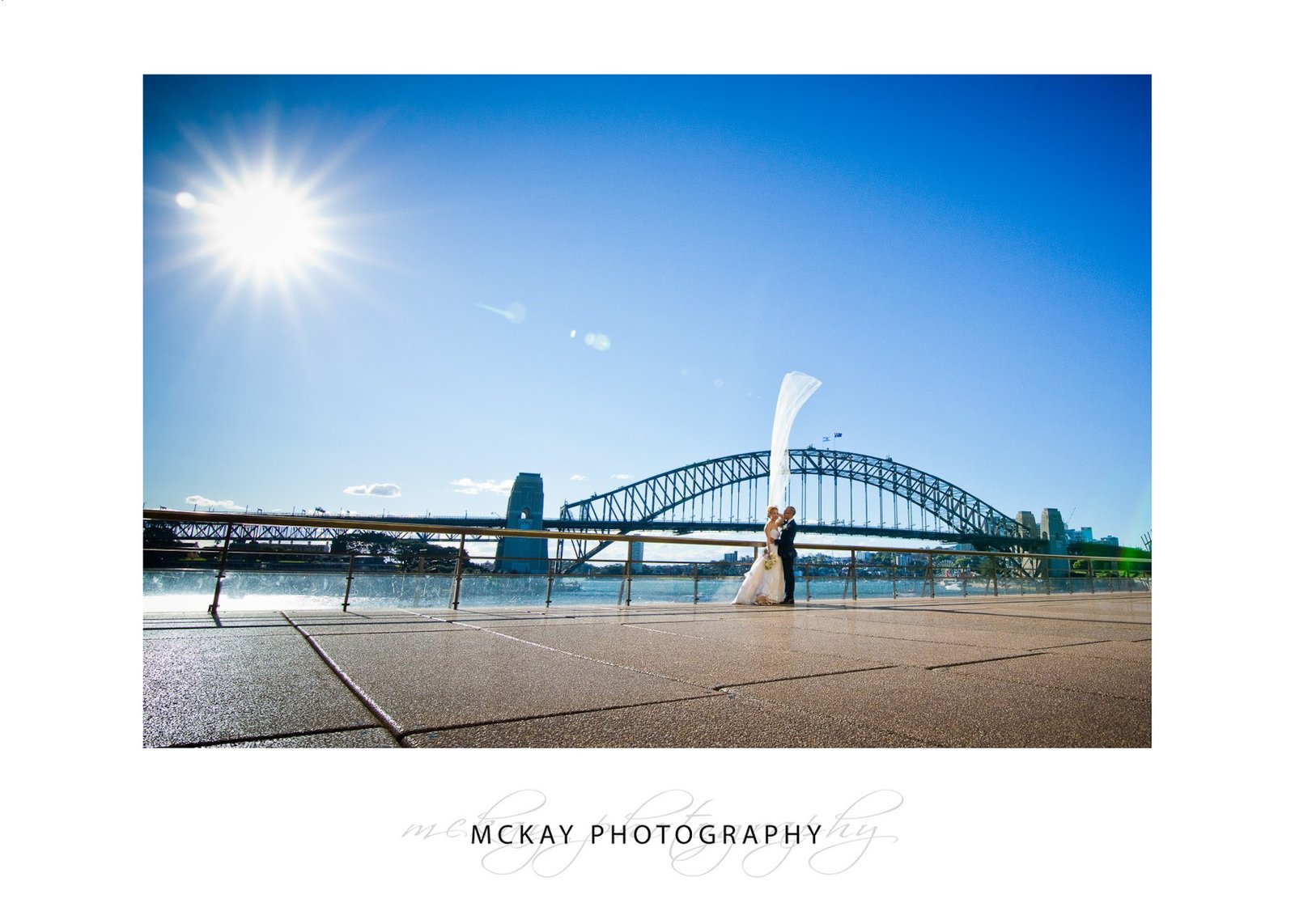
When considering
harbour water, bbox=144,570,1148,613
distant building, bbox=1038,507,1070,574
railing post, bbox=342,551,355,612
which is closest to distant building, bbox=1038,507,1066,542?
distant building, bbox=1038,507,1070,574

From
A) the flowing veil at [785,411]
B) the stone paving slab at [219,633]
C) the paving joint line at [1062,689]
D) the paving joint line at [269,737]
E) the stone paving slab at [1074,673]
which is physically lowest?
the stone paving slab at [219,633]

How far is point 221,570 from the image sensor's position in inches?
163

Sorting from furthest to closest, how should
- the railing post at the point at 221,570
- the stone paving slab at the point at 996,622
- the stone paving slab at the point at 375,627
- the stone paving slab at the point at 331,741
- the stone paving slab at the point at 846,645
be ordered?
the railing post at the point at 221,570, the stone paving slab at the point at 996,622, the stone paving slab at the point at 375,627, the stone paving slab at the point at 846,645, the stone paving slab at the point at 331,741

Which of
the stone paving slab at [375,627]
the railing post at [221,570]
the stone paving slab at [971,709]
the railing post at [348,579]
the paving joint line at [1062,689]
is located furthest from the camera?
the railing post at [348,579]

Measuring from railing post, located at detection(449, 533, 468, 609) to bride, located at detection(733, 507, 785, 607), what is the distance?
282 cm

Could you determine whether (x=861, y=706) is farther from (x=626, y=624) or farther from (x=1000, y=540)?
(x=1000, y=540)

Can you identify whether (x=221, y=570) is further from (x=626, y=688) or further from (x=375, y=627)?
(x=626, y=688)

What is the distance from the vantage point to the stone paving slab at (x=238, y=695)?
4.51ft

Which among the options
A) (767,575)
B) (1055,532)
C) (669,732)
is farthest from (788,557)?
(1055,532)

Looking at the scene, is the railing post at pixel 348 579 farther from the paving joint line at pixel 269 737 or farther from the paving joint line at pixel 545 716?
the paving joint line at pixel 545 716

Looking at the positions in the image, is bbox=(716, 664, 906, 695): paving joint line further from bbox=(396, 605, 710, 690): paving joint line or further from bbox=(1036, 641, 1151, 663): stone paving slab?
bbox=(1036, 641, 1151, 663): stone paving slab

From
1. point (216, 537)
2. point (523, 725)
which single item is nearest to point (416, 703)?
point (523, 725)

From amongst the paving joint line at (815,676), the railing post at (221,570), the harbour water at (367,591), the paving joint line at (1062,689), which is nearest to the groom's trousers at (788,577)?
the harbour water at (367,591)

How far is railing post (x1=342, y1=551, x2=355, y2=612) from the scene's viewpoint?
450 centimetres
